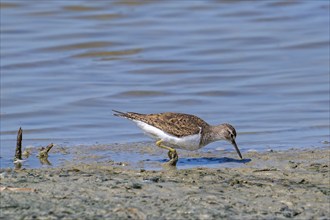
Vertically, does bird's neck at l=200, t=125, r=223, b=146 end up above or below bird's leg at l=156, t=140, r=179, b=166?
above

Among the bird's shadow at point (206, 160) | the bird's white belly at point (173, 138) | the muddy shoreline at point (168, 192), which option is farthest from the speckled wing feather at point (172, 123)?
the muddy shoreline at point (168, 192)

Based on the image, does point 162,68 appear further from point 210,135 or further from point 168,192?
point 168,192

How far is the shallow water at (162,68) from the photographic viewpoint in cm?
1291

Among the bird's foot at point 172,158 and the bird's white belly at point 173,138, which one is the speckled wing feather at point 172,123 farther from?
the bird's foot at point 172,158

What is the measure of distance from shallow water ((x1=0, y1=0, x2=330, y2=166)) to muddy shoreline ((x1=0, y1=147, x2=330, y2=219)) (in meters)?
1.91

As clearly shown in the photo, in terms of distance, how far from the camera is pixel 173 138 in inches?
418

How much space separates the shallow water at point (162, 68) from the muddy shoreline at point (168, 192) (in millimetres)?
1905

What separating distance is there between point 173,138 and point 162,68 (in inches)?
237

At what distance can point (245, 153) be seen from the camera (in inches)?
442

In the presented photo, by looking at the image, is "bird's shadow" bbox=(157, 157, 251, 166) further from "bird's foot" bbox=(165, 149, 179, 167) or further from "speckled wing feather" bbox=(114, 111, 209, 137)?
"speckled wing feather" bbox=(114, 111, 209, 137)

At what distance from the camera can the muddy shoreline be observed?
7.12m

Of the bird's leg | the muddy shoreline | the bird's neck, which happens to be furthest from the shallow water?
the muddy shoreline

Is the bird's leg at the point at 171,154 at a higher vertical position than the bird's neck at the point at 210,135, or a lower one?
lower

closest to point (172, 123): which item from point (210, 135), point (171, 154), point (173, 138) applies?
point (173, 138)
